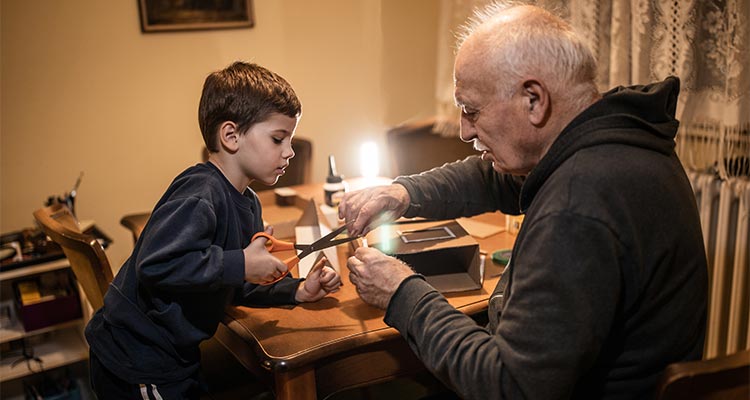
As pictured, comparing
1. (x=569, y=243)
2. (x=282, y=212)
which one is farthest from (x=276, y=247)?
(x=282, y=212)

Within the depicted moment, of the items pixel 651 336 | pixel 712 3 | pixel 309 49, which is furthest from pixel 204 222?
pixel 309 49

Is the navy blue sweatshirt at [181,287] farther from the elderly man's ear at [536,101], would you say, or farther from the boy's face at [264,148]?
the elderly man's ear at [536,101]

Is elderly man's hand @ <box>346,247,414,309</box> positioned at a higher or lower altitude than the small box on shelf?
higher

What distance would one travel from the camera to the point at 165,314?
1.29 meters

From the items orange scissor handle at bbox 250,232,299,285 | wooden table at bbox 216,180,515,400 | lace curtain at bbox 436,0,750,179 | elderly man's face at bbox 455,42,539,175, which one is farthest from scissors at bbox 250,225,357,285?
lace curtain at bbox 436,0,750,179

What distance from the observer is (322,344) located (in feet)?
4.02

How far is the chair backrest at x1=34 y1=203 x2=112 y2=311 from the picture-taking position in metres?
1.55

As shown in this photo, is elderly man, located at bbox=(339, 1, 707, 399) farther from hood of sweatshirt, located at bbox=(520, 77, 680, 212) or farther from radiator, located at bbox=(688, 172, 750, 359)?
radiator, located at bbox=(688, 172, 750, 359)

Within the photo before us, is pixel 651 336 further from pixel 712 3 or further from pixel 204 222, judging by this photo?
pixel 712 3

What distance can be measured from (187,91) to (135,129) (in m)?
0.29

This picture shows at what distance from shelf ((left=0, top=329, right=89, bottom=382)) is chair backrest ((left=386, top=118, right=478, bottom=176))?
4.71ft

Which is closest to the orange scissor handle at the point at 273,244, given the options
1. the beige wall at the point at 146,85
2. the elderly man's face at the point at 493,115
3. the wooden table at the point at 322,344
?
the wooden table at the point at 322,344

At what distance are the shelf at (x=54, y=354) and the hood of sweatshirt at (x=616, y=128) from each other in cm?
190

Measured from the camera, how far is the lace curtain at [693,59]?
5.79 feet
